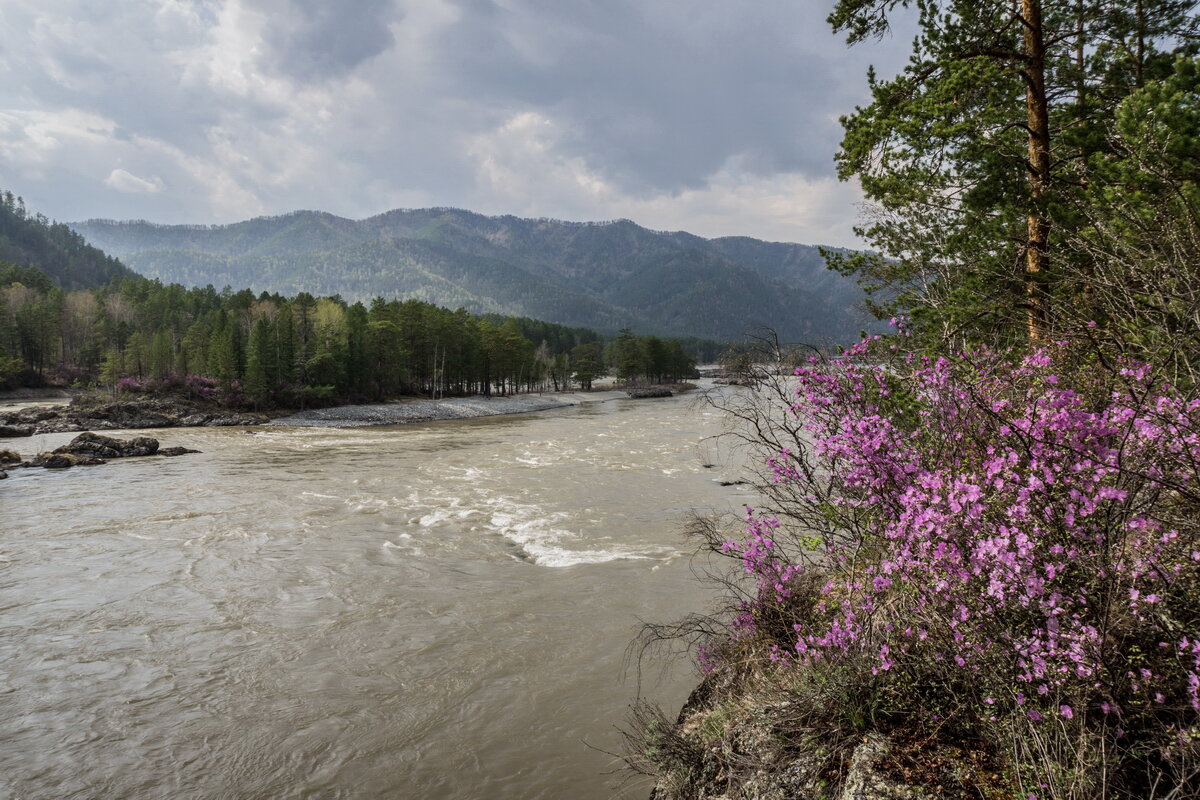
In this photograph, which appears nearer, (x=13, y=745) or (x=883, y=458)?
(x=883, y=458)

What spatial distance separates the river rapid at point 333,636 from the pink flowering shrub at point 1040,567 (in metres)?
2.88

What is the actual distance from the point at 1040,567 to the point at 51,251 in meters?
234

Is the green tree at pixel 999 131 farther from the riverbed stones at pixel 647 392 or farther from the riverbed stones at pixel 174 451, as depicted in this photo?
the riverbed stones at pixel 647 392

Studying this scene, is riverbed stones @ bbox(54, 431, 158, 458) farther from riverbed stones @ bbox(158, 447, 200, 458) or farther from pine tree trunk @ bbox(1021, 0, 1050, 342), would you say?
pine tree trunk @ bbox(1021, 0, 1050, 342)

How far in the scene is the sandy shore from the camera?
53656 mm

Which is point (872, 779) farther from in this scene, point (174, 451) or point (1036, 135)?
point (174, 451)

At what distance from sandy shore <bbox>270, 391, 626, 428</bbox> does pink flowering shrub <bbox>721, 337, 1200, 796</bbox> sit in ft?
171

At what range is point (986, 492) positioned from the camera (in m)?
4.11

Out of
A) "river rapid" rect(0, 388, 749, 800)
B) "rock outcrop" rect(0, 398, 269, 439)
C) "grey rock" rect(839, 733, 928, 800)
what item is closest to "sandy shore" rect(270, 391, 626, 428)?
"rock outcrop" rect(0, 398, 269, 439)

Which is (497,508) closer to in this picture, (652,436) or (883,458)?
(883,458)

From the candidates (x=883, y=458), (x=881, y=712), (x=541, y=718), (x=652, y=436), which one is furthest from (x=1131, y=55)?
(x=652, y=436)

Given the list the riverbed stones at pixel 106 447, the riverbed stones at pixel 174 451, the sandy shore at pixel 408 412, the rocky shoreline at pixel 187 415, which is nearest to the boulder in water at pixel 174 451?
the riverbed stones at pixel 174 451

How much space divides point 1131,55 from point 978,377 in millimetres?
7965

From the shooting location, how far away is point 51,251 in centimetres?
16625
